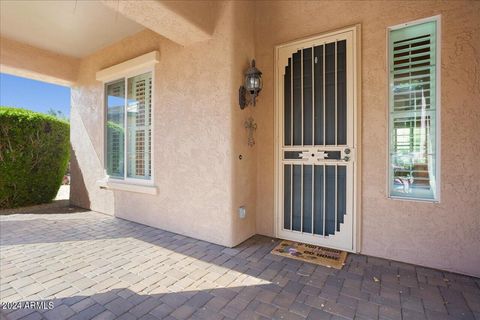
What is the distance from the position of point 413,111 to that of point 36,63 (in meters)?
7.16

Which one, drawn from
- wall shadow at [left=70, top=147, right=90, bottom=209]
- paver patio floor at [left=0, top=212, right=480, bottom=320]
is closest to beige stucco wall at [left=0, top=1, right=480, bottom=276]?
paver patio floor at [left=0, top=212, right=480, bottom=320]

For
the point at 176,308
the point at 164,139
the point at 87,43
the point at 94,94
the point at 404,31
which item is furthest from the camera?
the point at 94,94

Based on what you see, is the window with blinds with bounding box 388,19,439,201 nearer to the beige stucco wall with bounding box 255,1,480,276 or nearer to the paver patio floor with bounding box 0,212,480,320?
the beige stucco wall with bounding box 255,1,480,276

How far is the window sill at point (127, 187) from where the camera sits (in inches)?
171

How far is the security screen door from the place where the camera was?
3.26m

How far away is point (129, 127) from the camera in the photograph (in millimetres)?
4941

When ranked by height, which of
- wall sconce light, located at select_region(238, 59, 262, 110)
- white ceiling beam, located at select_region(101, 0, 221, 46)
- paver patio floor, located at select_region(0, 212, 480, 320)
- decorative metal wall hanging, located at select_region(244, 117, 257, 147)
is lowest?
paver patio floor, located at select_region(0, 212, 480, 320)

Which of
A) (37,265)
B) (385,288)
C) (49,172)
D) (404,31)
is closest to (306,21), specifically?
(404,31)

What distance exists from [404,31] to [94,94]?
5872mm

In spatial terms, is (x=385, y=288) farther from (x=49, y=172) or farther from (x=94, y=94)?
(x=49, y=172)

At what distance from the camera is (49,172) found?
21.6ft

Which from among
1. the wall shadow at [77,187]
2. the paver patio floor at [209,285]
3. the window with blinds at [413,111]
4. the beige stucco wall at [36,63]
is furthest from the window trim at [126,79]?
the window with blinds at [413,111]

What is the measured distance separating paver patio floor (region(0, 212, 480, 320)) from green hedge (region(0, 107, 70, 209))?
3.17 m

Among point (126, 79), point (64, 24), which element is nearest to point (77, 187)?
point (126, 79)
